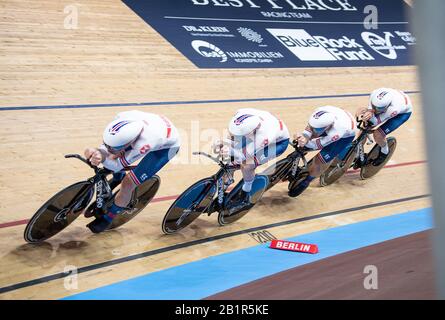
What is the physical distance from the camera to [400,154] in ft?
22.2

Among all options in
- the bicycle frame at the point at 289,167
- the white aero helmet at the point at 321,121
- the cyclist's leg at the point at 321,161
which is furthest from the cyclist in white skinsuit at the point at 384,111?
the bicycle frame at the point at 289,167

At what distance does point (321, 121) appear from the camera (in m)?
4.97

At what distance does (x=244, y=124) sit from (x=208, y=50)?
4.05m

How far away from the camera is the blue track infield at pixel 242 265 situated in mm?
3555

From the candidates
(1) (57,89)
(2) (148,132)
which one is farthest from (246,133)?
(1) (57,89)

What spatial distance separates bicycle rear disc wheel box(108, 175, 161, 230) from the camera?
4.30 m

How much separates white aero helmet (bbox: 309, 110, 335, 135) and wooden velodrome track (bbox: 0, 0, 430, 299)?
682 mm

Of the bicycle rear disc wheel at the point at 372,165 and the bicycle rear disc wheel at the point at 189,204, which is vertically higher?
the bicycle rear disc wheel at the point at 372,165

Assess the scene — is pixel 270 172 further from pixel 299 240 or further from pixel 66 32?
pixel 66 32

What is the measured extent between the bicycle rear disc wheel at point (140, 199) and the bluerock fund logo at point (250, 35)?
185 inches

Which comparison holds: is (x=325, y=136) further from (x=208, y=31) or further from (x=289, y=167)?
(x=208, y=31)

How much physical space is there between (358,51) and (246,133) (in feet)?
19.1

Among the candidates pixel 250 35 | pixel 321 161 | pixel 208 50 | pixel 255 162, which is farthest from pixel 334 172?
pixel 250 35

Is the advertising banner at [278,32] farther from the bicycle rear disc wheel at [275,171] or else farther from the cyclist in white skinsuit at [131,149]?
the cyclist in white skinsuit at [131,149]
